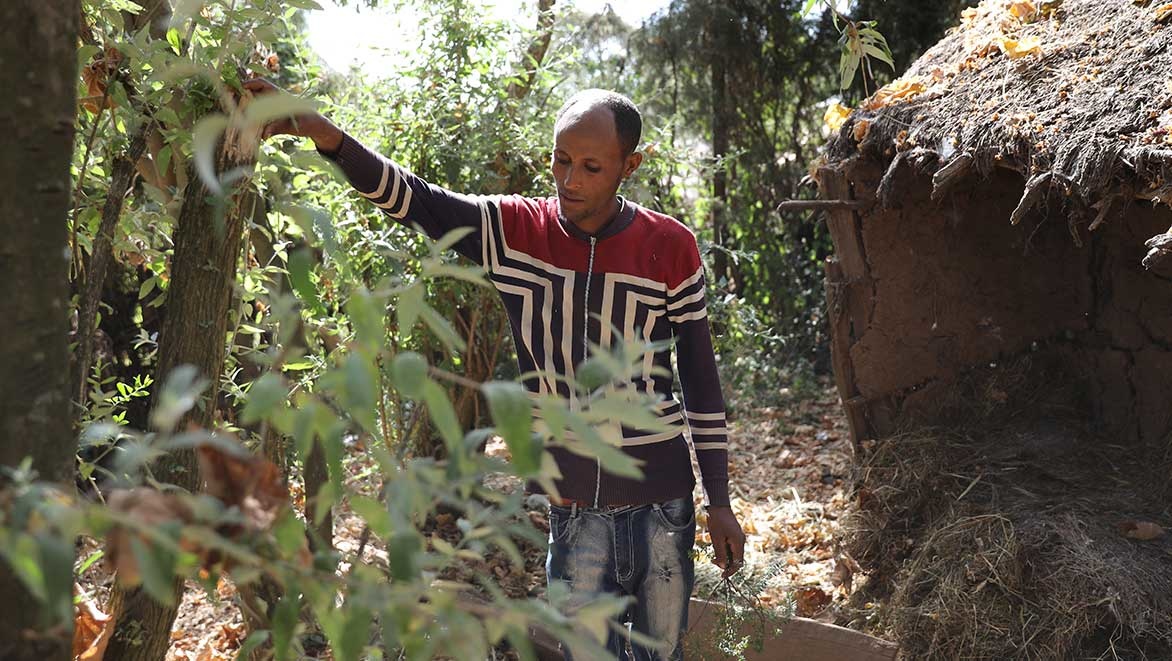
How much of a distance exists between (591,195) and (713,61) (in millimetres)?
7250

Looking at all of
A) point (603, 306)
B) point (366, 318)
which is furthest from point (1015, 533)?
point (366, 318)

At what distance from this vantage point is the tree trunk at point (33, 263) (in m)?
1.10

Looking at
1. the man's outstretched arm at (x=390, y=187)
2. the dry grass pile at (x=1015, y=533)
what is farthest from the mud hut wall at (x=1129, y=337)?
the man's outstretched arm at (x=390, y=187)

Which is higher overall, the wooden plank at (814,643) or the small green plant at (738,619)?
the small green plant at (738,619)

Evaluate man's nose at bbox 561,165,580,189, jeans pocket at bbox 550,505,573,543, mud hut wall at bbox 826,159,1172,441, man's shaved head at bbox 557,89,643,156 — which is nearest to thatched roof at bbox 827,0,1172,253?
mud hut wall at bbox 826,159,1172,441

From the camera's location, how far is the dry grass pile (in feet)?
12.7

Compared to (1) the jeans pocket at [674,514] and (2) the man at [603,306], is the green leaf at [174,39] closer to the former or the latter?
(2) the man at [603,306]

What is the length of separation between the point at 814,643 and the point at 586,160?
2108 millimetres

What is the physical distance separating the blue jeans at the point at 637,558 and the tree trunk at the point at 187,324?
3.07ft

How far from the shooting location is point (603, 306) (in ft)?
9.07

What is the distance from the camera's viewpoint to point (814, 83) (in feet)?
32.1

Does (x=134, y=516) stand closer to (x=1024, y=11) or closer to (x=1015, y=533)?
(x=1015, y=533)

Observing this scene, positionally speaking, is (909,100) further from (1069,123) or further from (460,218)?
(460,218)

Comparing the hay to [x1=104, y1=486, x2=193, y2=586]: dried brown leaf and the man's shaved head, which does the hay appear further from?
[x1=104, y1=486, x2=193, y2=586]: dried brown leaf
